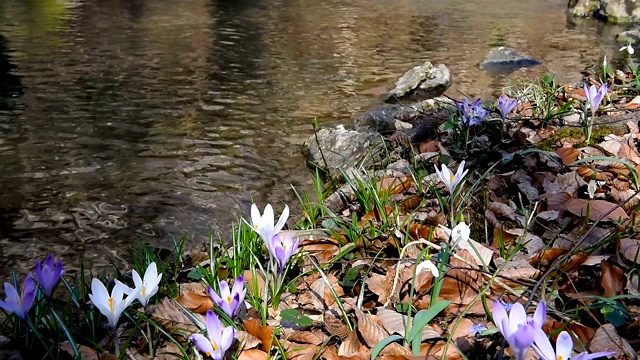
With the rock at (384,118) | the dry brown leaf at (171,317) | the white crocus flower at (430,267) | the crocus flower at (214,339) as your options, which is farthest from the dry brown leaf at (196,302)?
the rock at (384,118)

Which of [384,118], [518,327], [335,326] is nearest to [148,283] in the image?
[335,326]

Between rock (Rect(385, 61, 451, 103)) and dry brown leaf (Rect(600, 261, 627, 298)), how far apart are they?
5762 millimetres

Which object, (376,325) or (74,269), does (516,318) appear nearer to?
(376,325)

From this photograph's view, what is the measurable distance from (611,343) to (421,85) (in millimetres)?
6464

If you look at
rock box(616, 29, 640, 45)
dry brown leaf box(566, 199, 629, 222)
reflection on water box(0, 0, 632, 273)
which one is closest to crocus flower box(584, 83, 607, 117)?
dry brown leaf box(566, 199, 629, 222)

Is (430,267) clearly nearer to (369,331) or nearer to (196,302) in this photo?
(369,331)

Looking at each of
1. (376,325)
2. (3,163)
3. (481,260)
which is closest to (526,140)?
(481,260)

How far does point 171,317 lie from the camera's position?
188cm

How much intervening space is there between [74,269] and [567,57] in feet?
32.8

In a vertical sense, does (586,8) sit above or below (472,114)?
below

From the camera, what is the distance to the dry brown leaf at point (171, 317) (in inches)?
72.1

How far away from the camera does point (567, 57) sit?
10.5 meters

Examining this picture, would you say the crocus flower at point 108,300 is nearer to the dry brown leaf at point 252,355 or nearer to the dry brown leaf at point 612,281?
the dry brown leaf at point 252,355

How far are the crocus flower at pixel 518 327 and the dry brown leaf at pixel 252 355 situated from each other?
783 mm
